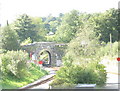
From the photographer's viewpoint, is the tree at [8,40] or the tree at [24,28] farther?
the tree at [24,28]

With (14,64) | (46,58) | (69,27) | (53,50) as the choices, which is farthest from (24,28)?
(14,64)

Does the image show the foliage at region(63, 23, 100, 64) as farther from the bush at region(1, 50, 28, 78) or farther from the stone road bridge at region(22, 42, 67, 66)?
the stone road bridge at region(22, 42, 67, 66)

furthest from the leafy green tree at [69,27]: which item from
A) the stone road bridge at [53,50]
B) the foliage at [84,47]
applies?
the foliage at [84,47]

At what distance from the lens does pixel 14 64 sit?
8.82m

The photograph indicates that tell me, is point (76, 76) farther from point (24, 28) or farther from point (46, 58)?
point (46, 58)

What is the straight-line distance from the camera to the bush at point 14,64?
8.84 meters

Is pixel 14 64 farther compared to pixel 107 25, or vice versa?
pixel 107 25

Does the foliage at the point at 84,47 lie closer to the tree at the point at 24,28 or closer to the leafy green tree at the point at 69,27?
the leafy green tree at the point at 69,27

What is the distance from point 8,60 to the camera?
8945 mm

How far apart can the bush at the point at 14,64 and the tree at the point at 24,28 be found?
9.08m

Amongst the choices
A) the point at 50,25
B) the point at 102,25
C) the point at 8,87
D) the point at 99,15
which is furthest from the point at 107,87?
the point at 50,25

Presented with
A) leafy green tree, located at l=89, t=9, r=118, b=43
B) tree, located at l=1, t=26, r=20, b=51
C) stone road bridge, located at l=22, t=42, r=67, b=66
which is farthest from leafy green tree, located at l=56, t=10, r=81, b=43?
tree, located at l=1, t=26, r=20, b=51

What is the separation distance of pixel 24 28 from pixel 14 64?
982cm

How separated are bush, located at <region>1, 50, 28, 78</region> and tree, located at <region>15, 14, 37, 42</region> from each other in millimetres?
9084
